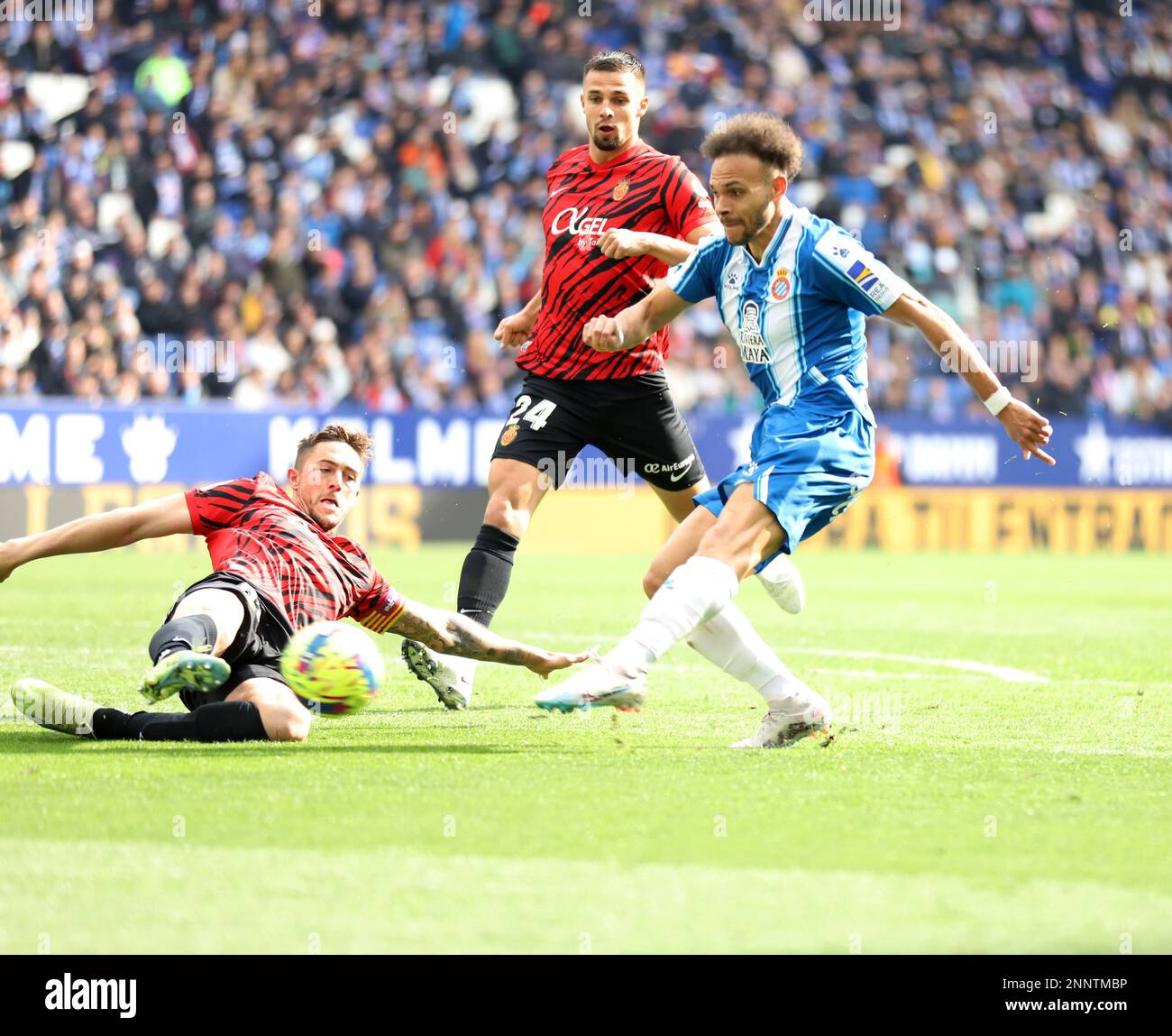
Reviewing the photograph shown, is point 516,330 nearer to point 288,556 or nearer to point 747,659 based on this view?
point 288,556

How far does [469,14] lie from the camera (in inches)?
891

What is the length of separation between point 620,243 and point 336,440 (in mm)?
1211

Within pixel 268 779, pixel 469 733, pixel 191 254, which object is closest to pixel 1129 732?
pixel 469 733

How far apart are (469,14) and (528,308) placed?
1615cm

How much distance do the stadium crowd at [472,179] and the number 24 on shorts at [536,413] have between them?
1094 cm

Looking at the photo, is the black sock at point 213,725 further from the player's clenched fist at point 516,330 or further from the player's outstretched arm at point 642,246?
the player's clenched fist at point 516,330

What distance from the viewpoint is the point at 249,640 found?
225 inches

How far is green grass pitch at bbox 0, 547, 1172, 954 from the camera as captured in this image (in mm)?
3336

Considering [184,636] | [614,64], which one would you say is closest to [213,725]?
[184,636]

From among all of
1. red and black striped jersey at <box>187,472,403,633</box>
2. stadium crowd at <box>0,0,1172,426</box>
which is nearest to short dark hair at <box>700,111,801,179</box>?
red and black striped jersey at <box>187,472,403,633</box>

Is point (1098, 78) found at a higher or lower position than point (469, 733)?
higher

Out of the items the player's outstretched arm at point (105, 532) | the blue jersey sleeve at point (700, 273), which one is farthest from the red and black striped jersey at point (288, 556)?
the blue jersey sleeve at point (700, 273)

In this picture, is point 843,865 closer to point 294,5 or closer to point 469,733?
point 469,733

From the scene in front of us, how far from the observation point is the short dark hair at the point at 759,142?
548 cm
